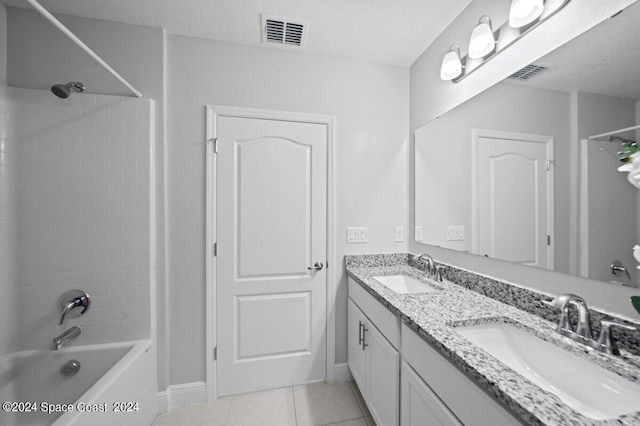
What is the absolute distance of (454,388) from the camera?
771 mm

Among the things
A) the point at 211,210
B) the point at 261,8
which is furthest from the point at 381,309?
the point at 261,8

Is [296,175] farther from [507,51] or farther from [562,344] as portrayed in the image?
[562,344]

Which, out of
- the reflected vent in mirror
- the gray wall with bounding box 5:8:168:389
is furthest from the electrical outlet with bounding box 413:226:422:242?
the gray wall with bounding box 5:8:168:389

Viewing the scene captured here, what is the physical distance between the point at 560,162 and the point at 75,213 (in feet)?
8.51

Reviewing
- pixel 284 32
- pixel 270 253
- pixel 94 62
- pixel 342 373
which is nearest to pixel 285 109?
pixel 284 32

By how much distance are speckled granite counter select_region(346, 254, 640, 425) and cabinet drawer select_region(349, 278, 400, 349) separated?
5cm

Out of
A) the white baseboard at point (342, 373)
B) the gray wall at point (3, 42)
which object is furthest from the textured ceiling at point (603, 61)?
the gray wall at point (3, 42)

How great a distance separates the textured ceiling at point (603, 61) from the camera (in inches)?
32.1

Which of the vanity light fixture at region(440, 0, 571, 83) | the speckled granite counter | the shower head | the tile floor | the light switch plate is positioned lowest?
the tile floor

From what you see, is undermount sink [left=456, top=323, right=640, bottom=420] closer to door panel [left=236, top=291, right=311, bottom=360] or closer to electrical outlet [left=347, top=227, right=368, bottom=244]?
electrical outlet [left=347, top=227, right=368, bottom=244]

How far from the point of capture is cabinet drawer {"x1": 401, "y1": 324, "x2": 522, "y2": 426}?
0.64 m

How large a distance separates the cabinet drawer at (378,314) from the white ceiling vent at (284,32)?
5.95 feet

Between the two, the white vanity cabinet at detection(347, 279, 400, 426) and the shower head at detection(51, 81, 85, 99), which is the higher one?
the shower head at detection(51, 81, 85, 99)

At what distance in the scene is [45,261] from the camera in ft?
4.79
